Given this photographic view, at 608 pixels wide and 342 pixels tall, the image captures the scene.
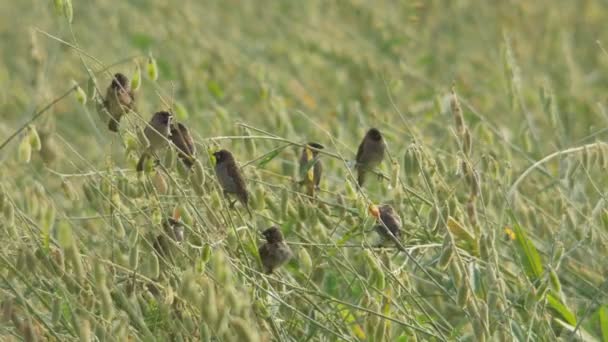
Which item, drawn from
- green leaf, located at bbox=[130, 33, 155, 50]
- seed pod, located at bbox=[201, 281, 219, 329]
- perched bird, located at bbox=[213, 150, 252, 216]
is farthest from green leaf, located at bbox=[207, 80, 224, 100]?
seed pod, located at bbox=[201, 281, 219, 329]

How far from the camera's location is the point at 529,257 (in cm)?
274

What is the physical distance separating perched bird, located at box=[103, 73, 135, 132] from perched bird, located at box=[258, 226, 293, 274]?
378 mm

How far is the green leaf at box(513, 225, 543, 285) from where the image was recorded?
271 cm

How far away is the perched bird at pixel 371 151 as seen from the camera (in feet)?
8.55

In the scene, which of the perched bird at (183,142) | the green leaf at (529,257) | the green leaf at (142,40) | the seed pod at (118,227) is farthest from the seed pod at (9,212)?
the green leaf at (142,40)

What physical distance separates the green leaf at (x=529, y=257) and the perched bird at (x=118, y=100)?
95 cm

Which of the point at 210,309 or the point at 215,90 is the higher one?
the point at 210,309

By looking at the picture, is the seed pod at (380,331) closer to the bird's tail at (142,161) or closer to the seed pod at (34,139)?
the bird's tail at (142,161)

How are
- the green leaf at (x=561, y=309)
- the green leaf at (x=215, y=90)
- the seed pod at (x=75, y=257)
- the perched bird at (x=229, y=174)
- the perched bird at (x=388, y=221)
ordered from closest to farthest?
the seed pod at (x=75, y=257), the perched bird at (x=229, y=174), the perched bird at (x=388, y=221), the green leaf at (x=561, y=309), the green leaf at (x=215, y=90)

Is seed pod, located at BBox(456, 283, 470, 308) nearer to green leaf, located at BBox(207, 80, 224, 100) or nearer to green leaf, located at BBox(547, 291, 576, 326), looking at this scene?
green leaf, located at BBox(547, 291, 576, 326)

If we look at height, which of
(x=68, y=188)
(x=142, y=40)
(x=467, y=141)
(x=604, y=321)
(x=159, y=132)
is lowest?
(x=604, y=321)

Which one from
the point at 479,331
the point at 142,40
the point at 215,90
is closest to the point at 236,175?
the point at 479,331

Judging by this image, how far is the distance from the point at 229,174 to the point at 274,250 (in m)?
0.18

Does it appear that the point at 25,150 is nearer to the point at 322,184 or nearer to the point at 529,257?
the point at 322,184
